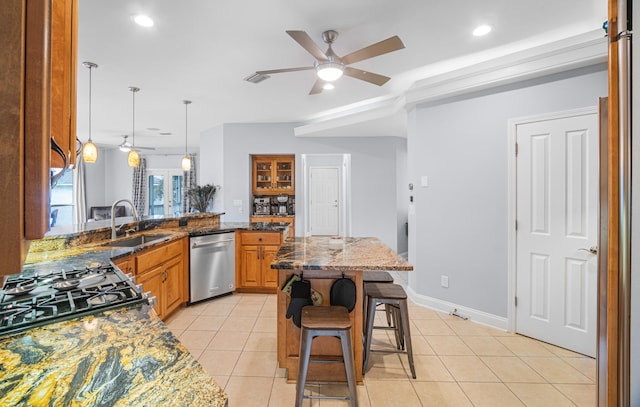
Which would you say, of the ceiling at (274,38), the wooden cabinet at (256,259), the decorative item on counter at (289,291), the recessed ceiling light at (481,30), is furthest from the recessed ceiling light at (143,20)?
the recessed ceiling light at (481,30)

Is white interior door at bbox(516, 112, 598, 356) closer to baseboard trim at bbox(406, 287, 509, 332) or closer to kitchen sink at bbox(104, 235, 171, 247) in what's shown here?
baseboard trim at bbox(406, 287, 509, 332)

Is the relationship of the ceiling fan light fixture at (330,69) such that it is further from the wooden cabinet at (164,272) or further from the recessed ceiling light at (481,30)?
the wooden cabinet at (164,272)

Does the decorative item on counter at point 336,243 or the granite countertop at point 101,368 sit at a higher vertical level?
the decorative item on counter at point 336,243

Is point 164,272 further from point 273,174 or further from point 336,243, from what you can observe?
point 273,174

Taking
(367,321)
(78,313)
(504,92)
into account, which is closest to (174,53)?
(78,313)

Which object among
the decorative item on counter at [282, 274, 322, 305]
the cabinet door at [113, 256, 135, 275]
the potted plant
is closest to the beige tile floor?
the decorative item on counter at [282, 274, 322, 305]

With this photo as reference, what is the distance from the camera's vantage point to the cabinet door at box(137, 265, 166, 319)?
2506 millimetres

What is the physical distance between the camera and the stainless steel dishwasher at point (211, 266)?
11.1ft

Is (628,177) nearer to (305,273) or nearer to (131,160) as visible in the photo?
(305,273)

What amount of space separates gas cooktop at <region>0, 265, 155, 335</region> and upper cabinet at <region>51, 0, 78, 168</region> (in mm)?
707

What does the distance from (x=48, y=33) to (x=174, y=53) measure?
2.98 m

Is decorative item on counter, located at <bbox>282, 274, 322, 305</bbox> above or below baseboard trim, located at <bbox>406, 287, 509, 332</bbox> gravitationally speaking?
above

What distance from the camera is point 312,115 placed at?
16.9 ft

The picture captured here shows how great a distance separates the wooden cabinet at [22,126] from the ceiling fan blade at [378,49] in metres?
2.04
